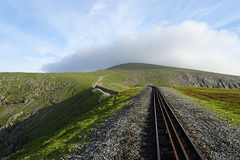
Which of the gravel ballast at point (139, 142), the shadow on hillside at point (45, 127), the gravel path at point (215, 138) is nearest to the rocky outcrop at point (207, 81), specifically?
the shadow on hillside at point (45, 127)

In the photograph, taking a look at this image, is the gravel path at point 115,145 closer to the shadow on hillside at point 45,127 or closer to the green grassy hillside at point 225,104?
the green grassy hillside at point 225,104

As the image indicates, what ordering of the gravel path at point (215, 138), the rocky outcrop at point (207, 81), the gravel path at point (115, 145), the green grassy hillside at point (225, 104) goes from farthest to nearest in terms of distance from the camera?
the rocky outcrop at point (207, 81), the green grassy hillside at point (225, 104), the gravel path at point (115, 145), the gravel path at point (215, 138)

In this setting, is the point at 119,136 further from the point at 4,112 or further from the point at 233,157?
the point at 4,112

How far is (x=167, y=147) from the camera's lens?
848cm

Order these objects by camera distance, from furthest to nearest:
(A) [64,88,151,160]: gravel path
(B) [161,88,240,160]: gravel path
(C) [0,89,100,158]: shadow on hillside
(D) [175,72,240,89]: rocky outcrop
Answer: (D) [175,72,240,89]: rocky outcrop < (C) [0,89,100,158]: shadow on hillside < (A) [64,88,151,160]: gravel path < (B) [161,88,240,160]: gravel path

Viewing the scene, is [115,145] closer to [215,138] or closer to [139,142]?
[139,142]

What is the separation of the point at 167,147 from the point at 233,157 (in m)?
4.08

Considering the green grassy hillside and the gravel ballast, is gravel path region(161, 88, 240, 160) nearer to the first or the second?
the gravel ballast

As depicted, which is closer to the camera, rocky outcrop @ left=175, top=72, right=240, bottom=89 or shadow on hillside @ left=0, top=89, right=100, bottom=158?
shadow on hillside @ left=0, top=89, right=100, bottom=158

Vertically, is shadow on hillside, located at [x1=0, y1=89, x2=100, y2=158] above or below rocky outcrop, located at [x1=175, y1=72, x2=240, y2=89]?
below

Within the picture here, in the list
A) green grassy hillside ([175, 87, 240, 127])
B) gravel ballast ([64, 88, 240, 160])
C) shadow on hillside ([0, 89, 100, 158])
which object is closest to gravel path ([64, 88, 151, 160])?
gravel ballast ([64, 88, 240, 160])

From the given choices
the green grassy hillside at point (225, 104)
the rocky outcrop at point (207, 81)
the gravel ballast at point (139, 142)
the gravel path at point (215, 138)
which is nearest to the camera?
the gravel path at point (215, 138)

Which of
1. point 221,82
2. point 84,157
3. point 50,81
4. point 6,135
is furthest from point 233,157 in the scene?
point 221,82

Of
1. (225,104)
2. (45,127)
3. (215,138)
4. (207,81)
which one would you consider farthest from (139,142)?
(207,81)
